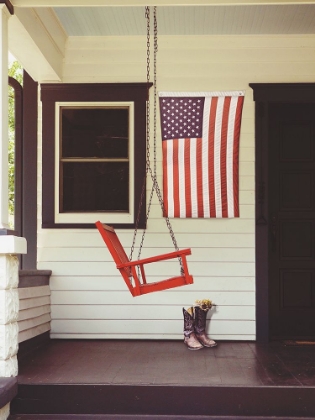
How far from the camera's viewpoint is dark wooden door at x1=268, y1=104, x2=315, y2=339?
612 centimetres

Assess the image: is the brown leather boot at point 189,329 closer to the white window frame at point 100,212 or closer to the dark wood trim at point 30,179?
the white window frame at point 100,212

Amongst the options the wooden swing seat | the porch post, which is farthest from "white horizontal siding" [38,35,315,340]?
the porch post

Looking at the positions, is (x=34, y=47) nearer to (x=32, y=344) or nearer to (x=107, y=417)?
(x=32, y=344)

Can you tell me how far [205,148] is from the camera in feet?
19.6

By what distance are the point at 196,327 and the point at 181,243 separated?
86 centimetres

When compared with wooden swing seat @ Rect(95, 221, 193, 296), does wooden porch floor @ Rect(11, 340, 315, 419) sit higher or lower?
lower

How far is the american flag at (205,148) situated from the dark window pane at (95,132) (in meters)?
0.47

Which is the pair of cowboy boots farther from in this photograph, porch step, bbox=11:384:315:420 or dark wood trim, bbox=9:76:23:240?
dark wood trim, bbox=9:76:23:240

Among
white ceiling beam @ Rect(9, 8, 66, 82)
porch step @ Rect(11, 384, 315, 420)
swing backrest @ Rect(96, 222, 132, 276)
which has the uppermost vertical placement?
white ceiling beam @ Rect(9, 8, 66, 82)

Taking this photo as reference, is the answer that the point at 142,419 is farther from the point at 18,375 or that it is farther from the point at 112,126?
the point at 112,126

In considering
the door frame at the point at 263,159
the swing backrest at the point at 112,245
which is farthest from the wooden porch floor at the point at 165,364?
the swing backrest at the point at 112,245

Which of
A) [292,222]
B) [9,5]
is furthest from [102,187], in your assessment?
[9,5]

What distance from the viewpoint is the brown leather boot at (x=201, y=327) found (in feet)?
18.3

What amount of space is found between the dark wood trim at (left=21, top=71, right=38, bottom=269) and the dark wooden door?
2375 millimetres
